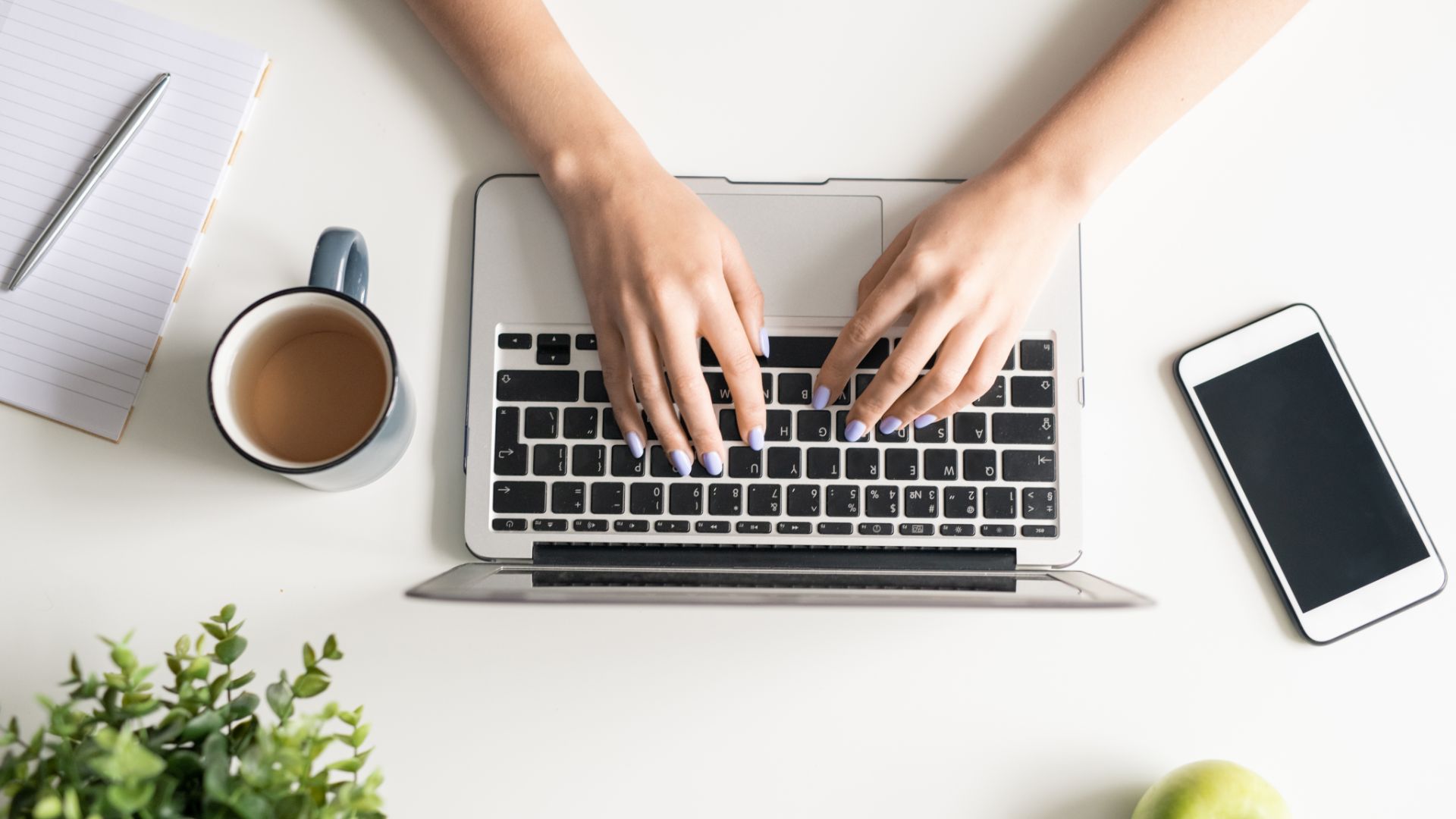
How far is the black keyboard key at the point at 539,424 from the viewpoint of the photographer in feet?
2.00

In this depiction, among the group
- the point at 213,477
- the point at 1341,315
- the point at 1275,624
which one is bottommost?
the point at 1275,624

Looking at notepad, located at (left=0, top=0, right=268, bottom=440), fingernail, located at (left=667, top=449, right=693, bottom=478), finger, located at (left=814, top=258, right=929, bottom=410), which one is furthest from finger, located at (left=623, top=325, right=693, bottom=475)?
notepad, located at (left=0, top=0, right=268, bottom=440)

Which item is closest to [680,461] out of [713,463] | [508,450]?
[713,463]

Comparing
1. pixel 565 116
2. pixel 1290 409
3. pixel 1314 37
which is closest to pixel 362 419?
pixel 565 116

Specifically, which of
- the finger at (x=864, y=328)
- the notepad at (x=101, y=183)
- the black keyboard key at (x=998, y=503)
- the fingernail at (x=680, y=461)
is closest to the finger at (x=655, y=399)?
the fingernail at (x=680, y=461)

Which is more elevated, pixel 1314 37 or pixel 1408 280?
pixel 1314 37

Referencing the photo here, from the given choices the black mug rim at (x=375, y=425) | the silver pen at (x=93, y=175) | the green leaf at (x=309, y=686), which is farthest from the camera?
the silver pen at (x=93, y=175)

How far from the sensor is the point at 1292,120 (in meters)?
0.66

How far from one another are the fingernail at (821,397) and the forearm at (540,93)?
0.22 meters

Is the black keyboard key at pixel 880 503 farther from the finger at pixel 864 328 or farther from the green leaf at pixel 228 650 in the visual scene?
the green leaf at pixel 228 650

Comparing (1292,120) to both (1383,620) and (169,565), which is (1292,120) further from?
(169,565)

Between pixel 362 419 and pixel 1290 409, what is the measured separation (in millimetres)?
682

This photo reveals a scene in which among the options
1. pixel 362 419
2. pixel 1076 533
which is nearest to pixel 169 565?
pixel 362 419

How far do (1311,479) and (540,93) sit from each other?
65cm
